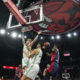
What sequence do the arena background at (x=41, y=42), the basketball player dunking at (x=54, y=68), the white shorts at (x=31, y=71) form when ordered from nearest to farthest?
the white shorts at (x=31, y=71) → the basketball player dunking at (x=54, y=68) → the arena background at (x=41, y=42)

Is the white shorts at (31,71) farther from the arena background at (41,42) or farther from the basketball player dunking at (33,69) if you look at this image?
the arena background at (41,42)

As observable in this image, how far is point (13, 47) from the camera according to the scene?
17156mm

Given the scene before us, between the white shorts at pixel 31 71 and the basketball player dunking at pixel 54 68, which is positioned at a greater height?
the white shorts at pixel 31 71

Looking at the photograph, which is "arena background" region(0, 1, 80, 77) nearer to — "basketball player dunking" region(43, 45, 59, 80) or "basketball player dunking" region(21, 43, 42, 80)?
"basketball player dunking" region(43, 45, 59, 80)

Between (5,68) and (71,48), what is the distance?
7.95 meters

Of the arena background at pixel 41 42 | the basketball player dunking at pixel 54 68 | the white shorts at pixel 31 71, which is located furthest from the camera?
the arena background at pixel 41 42

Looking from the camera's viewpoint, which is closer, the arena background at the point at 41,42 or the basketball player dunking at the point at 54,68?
the basketball player dunking at the point at 54,68

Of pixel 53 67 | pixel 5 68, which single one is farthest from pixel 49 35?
pixel 53 67

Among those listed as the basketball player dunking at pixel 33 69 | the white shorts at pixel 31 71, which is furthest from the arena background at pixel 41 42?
the white shorts at pixel 31 71

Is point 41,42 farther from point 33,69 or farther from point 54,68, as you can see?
point 33,69

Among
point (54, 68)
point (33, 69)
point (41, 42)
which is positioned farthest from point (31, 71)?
point (41, 42)

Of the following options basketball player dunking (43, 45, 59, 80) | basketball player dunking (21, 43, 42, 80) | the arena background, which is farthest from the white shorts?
the arena background

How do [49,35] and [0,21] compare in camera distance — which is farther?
[49,35]

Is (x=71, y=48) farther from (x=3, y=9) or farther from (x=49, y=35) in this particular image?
(x=3, y=9)
